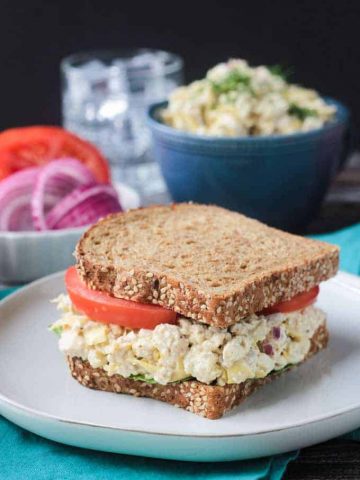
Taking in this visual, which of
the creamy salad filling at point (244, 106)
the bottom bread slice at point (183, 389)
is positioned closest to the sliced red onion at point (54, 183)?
the creamy salad filling at point (244, 106)

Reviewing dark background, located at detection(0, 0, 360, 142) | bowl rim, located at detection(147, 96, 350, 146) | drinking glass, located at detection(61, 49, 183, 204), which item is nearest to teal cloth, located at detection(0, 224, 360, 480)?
bowl rim, located at detection(147, 96, 350, 146)

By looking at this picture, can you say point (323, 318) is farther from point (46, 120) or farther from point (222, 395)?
point (46, 120)

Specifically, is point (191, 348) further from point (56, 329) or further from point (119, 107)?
point (119, 107)

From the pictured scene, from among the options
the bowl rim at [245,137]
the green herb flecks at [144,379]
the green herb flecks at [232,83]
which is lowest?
the green herb flecks at [144,379]

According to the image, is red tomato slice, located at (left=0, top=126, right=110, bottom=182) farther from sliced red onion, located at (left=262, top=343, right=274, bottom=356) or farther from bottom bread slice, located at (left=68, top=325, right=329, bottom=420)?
sliced red onion, located at (left=262, top=343, right=274, bottom=356)

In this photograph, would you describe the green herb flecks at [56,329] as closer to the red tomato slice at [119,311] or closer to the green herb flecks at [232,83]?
the red tomato slice at [119,311]

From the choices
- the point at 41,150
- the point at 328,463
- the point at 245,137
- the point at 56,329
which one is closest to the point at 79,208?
the point at 41,150

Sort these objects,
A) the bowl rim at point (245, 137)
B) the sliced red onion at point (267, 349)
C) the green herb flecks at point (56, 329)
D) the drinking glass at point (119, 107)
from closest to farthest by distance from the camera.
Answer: the sliced red onion at point (267, 349), the green herb flecks at point (56, 329), the bowl rim at point (245, 137), the drinking glass at point (119, 107)
